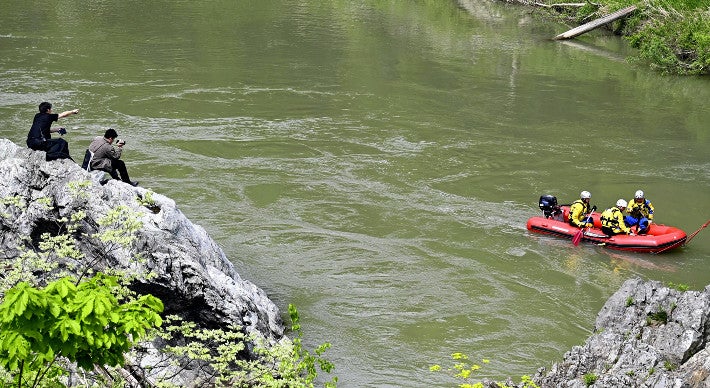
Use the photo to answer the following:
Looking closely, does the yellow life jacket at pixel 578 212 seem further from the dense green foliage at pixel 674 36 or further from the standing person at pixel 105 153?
the dense green foliage at pixel 674 36

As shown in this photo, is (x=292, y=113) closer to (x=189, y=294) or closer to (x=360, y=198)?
(x=360, y=198)

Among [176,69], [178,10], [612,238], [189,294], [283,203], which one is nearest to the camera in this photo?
[189,294]

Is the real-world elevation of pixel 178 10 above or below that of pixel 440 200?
above

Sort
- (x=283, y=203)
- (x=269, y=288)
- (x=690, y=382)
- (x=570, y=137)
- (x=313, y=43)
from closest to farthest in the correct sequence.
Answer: (x=690, y=382) < (x=269, y=288) < (x=283, y=203) < (x=570, y=137) < (x=313, y=43)

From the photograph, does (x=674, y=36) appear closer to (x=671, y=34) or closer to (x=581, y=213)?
(x=671, y=34)

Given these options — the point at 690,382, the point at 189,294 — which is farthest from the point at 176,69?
the point at 690,382

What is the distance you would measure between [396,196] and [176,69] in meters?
11.4

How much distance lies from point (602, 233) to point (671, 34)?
1736 centimetres

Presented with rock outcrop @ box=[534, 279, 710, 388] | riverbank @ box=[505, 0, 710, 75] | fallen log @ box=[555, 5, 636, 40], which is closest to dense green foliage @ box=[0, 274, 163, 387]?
rock outcrop @ box=[534, 279, 710, 388]


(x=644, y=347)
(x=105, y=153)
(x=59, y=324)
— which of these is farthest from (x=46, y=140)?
(x=644, y=347)

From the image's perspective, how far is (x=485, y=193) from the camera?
59.9 ft

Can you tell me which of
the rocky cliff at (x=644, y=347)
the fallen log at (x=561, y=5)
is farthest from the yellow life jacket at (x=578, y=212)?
the fallen log at (x=561, y=5)

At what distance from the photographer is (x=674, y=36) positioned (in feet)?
99.9

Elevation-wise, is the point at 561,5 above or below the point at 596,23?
above
